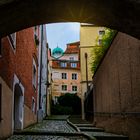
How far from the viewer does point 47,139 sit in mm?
11930

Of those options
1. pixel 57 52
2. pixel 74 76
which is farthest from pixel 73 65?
pixel 57 52

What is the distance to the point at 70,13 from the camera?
7.35m

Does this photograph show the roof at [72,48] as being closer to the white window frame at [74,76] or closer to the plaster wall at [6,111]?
the white window frame at [74,76]

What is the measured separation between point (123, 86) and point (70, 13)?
606 centimetres

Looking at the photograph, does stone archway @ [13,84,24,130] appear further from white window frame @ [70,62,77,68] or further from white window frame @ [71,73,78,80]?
white window frame @ [70,62,77,68]

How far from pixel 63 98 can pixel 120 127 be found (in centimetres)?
4195

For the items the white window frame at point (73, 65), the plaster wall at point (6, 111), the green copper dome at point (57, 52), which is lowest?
the plaster wall at point (6, 111)

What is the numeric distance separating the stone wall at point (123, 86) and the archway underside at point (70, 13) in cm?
339

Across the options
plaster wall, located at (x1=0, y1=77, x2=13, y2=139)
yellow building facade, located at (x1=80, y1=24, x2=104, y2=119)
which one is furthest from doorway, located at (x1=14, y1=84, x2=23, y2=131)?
yellow building facade, located at (x1=80, y1=24, x2=104, y2=119)

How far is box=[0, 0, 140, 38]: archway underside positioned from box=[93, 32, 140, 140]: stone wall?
11.1ft

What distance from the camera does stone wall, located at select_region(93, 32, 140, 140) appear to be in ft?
36.0

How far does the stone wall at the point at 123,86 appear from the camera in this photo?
10966 millimetres

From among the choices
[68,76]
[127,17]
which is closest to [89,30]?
[68,76]

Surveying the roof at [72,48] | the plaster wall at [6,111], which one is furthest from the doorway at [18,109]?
the roof at [72,48]
